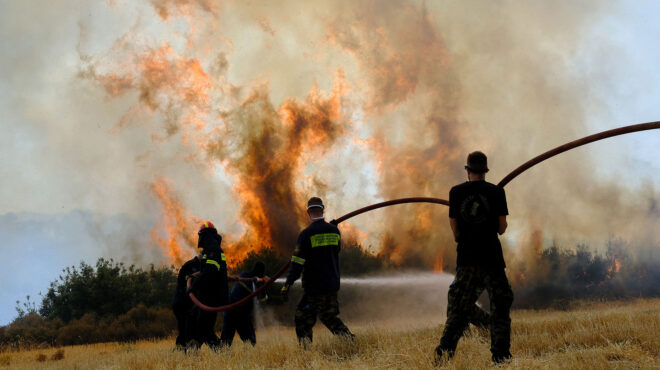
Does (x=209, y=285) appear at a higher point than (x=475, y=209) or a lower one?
lower

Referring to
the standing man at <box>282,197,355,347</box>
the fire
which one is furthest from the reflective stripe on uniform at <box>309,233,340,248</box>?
the fire

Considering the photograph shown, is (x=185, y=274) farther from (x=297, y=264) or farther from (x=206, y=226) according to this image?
(x=297, y=264)

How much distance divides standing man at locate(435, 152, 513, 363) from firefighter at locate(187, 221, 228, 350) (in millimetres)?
4773

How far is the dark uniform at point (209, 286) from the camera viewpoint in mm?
9648

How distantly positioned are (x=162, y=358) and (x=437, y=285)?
25358mm

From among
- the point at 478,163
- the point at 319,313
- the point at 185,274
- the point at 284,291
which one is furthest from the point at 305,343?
the point at 478,163

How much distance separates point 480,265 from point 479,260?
61 mm

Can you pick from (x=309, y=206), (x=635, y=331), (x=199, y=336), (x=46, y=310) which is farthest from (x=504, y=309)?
(x=46, y=310)

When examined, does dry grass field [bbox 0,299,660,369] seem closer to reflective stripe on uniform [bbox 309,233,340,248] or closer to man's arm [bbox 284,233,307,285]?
man's arm [bbox 284,233,307,285]

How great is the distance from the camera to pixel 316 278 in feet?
27.9

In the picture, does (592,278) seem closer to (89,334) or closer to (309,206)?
(89,334)

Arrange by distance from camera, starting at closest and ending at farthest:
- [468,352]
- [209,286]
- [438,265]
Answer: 1. [468,352]
2. [209,286]
3. [438,265]

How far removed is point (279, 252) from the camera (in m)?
31.1

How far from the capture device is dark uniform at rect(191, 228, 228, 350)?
9648 mm
